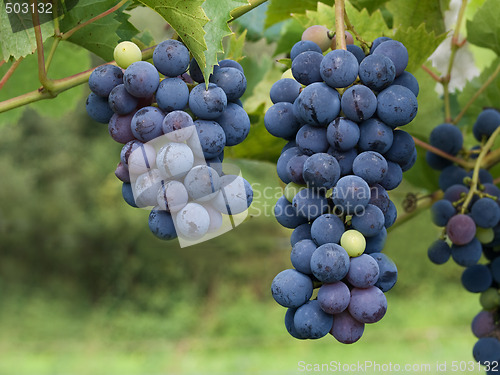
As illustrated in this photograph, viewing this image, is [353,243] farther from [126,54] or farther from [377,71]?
[126,54]

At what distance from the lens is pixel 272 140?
701mm

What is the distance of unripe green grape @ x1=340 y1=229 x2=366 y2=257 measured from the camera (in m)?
0.39

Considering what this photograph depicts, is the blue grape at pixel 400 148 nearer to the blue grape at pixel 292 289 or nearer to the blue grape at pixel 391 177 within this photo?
the blue grape at pixel 391 177

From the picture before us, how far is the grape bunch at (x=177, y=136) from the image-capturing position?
0.41 m

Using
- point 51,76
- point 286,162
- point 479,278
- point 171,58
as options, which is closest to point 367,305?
point 286,162

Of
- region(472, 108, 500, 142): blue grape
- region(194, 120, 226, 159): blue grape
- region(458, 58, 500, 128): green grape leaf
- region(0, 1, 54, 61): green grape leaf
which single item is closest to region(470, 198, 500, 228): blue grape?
region(472, 108, 500, 142): blue grape

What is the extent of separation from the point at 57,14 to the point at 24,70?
0.97ft

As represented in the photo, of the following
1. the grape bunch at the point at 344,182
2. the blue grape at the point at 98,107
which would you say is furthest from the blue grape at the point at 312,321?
the blue grape at the point at 98,107

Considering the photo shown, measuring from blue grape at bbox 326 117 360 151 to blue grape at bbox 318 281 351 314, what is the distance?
10 cm

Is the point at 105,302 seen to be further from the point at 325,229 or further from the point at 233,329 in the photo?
the point at 325,229

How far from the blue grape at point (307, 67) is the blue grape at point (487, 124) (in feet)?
1.18

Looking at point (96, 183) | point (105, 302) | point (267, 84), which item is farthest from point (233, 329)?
point (267, 84)

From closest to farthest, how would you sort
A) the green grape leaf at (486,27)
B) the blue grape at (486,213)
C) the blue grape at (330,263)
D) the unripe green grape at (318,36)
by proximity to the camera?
1. the blue grape at (330,263)
2. the unripe green grape at (318,36)
3. the blue grape at (486,213)
4. the green grape leaf at (486,27)

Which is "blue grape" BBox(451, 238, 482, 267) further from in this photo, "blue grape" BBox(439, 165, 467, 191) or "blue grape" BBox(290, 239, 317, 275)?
"blue grape" BBox(290, 239, 317, 275)
